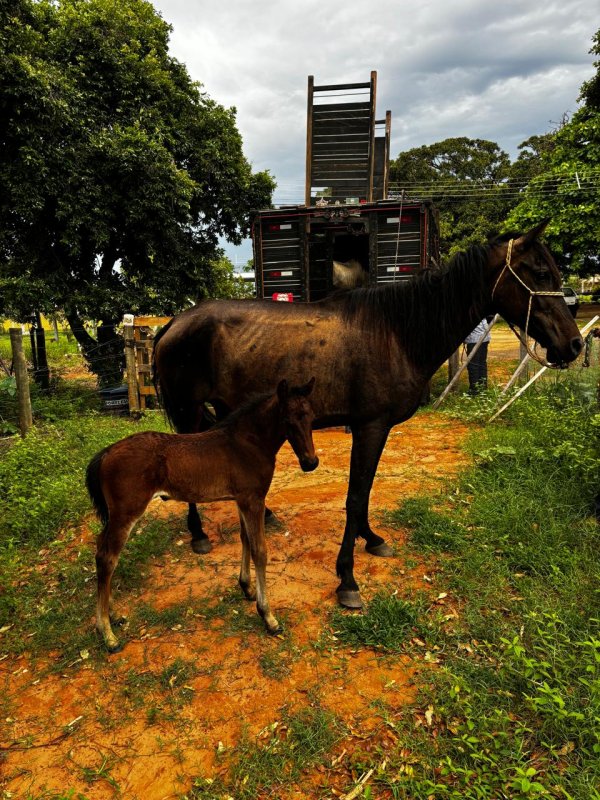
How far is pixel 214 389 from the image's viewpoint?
13.1ft

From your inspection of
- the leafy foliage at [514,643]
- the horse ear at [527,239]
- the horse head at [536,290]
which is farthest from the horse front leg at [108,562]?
the horse ear at [527,239]

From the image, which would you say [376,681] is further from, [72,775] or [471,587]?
[72,775]

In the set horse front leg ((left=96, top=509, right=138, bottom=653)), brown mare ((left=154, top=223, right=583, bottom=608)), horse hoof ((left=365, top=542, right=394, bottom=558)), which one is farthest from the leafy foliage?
horse front leg ((left=96, top=509, right=138, bottom=653))

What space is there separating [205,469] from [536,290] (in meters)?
2.73

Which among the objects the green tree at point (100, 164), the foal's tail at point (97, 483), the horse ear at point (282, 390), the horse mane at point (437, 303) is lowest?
the foal's tail at point (97, 483)

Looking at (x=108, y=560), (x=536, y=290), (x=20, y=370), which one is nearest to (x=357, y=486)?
(x=108, y=560)

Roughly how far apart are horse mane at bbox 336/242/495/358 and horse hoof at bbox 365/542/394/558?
179 cm

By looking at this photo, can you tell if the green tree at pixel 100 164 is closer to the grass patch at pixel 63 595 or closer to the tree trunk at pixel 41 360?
the tree trunk at pixel 41 360

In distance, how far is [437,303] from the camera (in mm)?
3475

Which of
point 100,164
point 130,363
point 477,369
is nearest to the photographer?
point 130,363

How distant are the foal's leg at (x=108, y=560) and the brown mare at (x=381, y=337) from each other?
Answer: 4.63ft

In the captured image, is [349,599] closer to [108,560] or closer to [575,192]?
[108,560]

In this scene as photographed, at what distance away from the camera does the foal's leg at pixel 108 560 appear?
9.68 feet

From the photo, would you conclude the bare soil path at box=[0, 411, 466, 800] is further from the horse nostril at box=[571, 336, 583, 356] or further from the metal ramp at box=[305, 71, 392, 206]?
the metal ramp at box=[305, 71, 392, 206]
